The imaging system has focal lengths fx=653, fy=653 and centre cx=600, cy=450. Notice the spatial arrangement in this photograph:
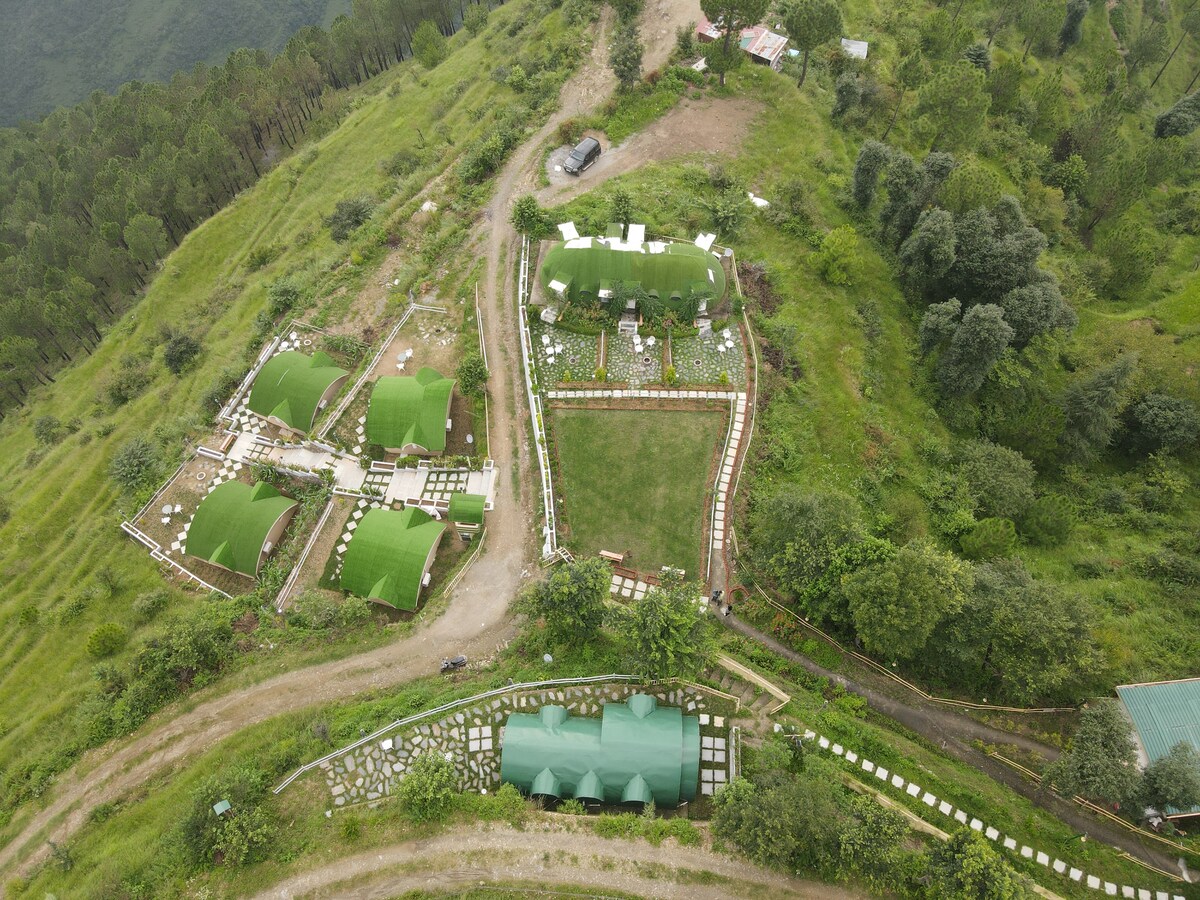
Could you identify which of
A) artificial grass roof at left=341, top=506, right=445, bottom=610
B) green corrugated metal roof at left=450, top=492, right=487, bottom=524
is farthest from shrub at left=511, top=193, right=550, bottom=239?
artificial grass roof at left=341, top=506, right=445, bottom=610

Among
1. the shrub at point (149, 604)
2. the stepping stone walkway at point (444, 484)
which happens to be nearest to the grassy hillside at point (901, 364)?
the stepping stone walkway at point (444, 484)

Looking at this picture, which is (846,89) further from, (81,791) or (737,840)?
(81,791)

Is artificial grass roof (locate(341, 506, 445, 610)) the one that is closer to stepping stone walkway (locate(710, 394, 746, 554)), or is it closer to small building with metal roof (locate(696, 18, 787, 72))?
stepping stone walkway (locate(710, 394, 746, 554))

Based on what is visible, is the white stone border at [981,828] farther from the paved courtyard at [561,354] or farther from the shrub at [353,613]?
the paved courtyard at [561,354]

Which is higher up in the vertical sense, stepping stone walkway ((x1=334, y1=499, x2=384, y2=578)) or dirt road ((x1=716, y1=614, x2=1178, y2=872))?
stepping stone walkway ((x1=334, y1=499, x2=384, y2=578))

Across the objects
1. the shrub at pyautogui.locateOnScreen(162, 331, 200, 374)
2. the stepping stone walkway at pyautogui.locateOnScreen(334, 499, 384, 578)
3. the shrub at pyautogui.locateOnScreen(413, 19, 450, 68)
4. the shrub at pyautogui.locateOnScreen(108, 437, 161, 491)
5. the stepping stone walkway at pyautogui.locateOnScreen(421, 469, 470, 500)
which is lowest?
the stepping stone walkway at pyautogui.locateOnScreen(334, 499, 384, 578)

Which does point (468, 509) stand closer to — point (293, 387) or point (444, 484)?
point (444, 484)

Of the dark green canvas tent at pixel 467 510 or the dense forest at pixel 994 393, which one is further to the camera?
the dark green canvas tent at pixel 467 510
